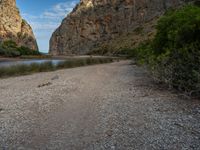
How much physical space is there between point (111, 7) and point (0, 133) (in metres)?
161

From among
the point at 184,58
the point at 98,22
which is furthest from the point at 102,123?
the point at 98,22

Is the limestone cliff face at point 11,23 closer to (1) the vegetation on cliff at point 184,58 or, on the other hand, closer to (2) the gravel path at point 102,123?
(1) the vegetation on cliff at point 184,58

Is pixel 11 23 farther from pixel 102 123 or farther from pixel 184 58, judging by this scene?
pixel 102 123

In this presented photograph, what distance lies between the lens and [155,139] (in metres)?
7.64

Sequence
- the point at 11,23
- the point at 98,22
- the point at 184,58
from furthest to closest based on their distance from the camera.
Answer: the point at 11,23 < the point at 98,22 < the point at 184,58

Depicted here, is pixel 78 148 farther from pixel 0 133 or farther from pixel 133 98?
pixel 133 98

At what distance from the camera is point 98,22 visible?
170 m

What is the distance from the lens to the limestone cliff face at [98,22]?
151m

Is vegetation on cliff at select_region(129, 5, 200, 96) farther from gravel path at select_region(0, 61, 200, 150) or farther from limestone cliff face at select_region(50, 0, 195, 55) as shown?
limestone cliff face at select_region(50, 0, 195, 55)

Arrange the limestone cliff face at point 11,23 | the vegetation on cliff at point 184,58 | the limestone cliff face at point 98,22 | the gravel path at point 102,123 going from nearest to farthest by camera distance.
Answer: the gravel path at point 102,123 → the vegetation on cliff at point 184,58 → the limestone cliff face at point 98,22 → the limestone cliff face at point 11,23


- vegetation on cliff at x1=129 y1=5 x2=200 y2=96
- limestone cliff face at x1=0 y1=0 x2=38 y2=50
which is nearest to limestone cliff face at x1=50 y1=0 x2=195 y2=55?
limestone cliff face at x1=0 y1=0 x2=38 y2=50

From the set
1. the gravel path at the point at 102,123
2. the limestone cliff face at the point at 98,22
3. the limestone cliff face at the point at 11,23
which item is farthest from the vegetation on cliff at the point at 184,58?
the limestone cliff face at the point at 11,23

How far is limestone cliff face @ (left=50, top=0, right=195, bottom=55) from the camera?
150725 mm

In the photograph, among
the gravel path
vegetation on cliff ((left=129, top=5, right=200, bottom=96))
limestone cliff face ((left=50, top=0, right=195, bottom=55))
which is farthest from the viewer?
limestone cliff face ((left=50, top=0, right=195, bottom=55))
